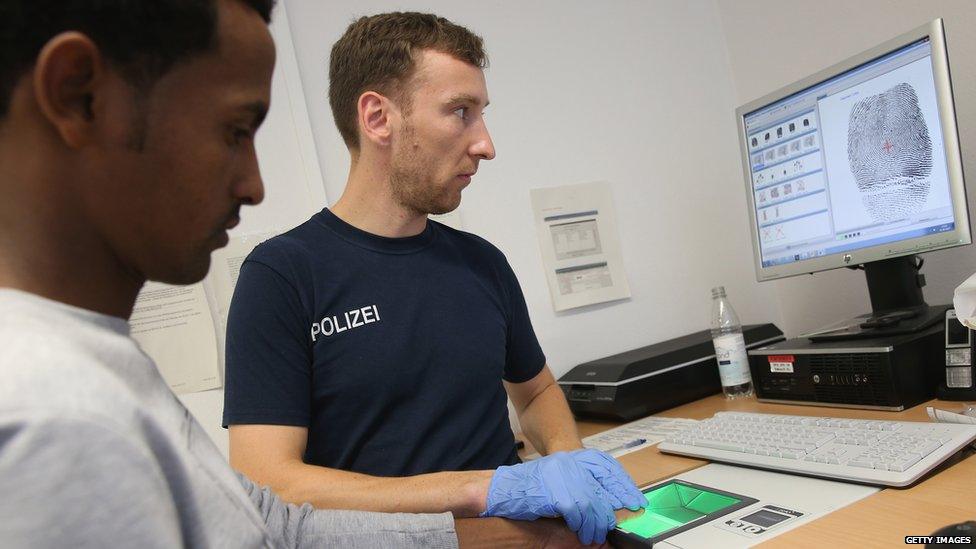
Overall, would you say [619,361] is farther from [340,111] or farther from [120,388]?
[120,388]

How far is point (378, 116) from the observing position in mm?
1186

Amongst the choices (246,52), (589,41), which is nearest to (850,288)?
(589,41)

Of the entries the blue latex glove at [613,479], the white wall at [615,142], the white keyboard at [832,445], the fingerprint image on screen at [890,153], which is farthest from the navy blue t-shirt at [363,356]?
the fingerprint image on screen at [890,153]

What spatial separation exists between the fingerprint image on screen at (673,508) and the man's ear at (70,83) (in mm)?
732

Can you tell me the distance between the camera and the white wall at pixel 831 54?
137 cm

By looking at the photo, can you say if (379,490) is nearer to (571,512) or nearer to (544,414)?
(571,512)

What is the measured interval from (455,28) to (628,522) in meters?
0.88

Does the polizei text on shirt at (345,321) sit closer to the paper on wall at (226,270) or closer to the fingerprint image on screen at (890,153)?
the paper on wall at (226,270)

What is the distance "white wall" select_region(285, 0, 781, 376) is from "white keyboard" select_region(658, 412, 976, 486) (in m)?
0.65

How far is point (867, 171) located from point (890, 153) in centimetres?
5

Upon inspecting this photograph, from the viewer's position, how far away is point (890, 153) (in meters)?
1.21

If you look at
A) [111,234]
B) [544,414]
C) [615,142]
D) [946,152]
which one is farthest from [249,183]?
[615,142]

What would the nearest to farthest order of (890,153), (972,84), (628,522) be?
(628,522)
(890,153)
(972,84)

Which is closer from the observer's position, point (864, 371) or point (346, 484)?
point (346, 484)
